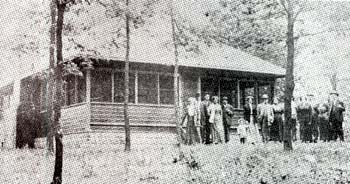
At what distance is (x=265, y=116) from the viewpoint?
19062 millimetres

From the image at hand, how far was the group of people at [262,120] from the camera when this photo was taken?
61.1 feet

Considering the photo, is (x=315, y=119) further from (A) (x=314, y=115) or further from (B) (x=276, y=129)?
(B) (x=276, y=129)

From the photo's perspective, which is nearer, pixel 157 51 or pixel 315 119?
pixel 315 119

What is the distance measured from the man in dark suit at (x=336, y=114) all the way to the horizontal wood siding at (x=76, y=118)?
9.19 meters

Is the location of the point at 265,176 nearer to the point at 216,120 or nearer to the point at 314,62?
the point at 216,120

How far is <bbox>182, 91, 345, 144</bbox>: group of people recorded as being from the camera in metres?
18.6

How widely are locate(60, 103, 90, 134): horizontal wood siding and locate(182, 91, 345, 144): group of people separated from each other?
4.00 metres

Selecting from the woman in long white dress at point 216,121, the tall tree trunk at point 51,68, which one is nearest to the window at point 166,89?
the woman in long white dress at point 216,121

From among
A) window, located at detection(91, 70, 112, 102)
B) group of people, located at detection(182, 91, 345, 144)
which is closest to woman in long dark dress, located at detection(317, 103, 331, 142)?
group of people, located at detection(182, 91, 345, 144)

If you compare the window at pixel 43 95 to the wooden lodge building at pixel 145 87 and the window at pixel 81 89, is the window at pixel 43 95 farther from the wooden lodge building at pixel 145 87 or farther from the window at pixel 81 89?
the window at pixel 81 89

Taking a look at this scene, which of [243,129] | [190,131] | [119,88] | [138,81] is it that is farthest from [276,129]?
[119,88]

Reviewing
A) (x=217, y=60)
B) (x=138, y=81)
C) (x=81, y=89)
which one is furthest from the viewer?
(x=217, y=60)

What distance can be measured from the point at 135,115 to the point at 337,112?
27.3 feet

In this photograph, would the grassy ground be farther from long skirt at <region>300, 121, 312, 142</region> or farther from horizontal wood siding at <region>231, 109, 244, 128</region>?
horizontal wood siding at <region>231, 109, 244, 128</region>
